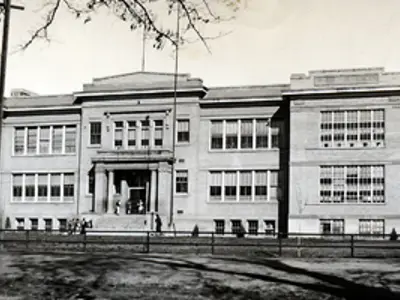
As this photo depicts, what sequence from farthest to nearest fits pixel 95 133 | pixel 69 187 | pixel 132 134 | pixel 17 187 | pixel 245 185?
pixel 17 187 < pixel 69 187 < pixel 95 133 < pixel 132 134 < pixel 245 185

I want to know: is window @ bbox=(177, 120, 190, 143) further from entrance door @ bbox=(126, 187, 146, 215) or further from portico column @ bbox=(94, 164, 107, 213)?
portico column @ bbox=(94, 164, 107, 213)

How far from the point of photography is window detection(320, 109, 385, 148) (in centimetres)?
4766

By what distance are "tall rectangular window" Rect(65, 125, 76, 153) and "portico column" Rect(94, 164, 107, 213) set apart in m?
4.64

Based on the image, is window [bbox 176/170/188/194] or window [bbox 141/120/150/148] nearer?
window [bbox 176/170/188/194]

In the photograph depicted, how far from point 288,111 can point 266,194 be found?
6.20 metres

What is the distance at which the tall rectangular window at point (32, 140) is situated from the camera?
5725 cm

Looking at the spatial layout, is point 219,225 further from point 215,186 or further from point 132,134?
point 132,134

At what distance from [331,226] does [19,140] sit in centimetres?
2656

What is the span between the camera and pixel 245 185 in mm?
51500

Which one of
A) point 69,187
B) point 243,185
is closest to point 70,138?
point 69,187

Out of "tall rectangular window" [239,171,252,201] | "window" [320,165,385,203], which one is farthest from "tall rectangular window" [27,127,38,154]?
"window" [320,165,385,203]

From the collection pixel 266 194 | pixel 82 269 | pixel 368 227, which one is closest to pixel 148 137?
pixel 266 194

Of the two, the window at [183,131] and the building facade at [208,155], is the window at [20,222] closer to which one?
the building facade at [208,155]

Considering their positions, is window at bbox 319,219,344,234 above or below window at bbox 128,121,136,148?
below
